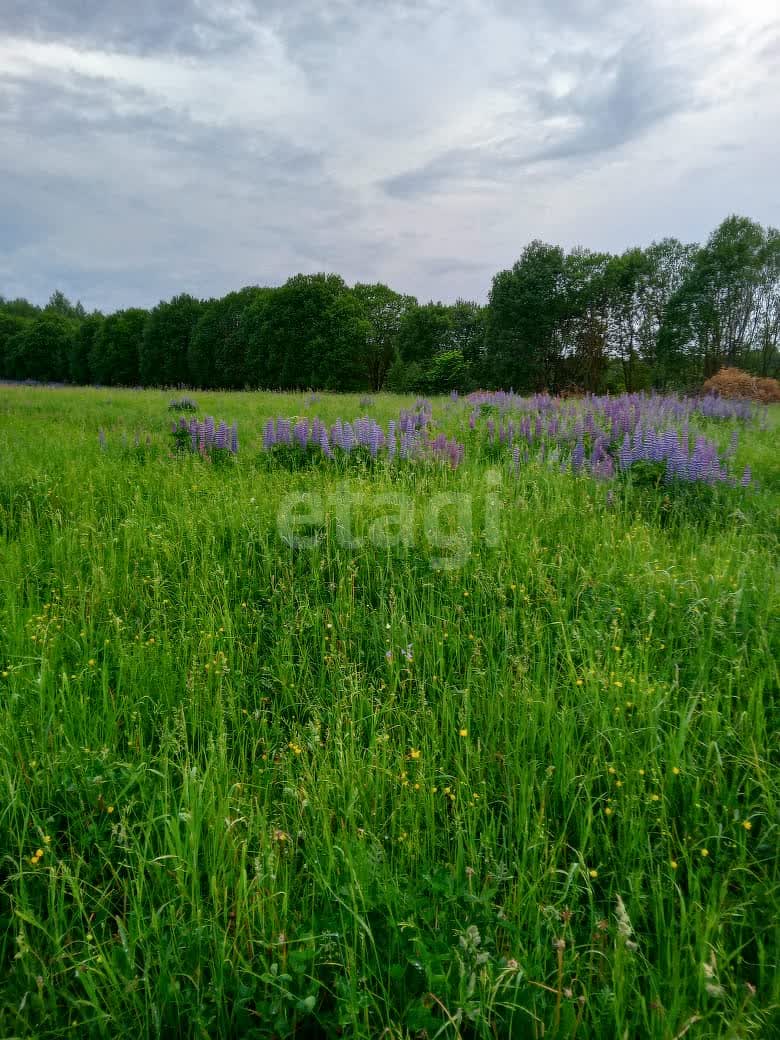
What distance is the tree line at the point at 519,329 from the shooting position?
29.7 metres

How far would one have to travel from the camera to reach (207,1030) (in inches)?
58.2

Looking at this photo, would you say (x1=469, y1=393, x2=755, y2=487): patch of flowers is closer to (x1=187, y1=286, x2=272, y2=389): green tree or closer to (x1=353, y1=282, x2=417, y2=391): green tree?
(x1=187, y1=286, x2=272, y2=389): green tree

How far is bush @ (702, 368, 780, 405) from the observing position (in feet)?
56.8

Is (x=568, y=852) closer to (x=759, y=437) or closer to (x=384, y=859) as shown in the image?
(x=384, y=859)

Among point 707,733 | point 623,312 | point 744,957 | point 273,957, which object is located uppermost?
point 623,312

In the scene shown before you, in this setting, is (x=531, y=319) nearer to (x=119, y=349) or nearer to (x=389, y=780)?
(x=389, y=780)

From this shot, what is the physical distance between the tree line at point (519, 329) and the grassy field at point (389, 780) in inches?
949

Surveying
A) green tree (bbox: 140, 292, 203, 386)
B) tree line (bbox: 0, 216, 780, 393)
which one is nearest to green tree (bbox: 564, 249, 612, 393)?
tree line (bbox: 0, 216, 780, 393)

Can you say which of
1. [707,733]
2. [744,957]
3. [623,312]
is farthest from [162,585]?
[623,312]

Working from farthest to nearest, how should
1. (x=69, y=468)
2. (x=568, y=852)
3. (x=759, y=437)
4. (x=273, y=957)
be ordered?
(x=759, y=437) → (x=69, y=468) → (x=568, y=852) → (x=273, y=957)

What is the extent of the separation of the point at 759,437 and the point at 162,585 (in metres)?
8.83

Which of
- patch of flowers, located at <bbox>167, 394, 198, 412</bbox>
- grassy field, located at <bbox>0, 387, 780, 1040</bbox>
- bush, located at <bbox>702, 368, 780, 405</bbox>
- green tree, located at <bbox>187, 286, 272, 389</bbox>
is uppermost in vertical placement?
green tree, located at <bbox>187, 286, 272, 389</bbox>

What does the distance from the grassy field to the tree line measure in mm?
24092

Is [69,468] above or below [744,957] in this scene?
above
